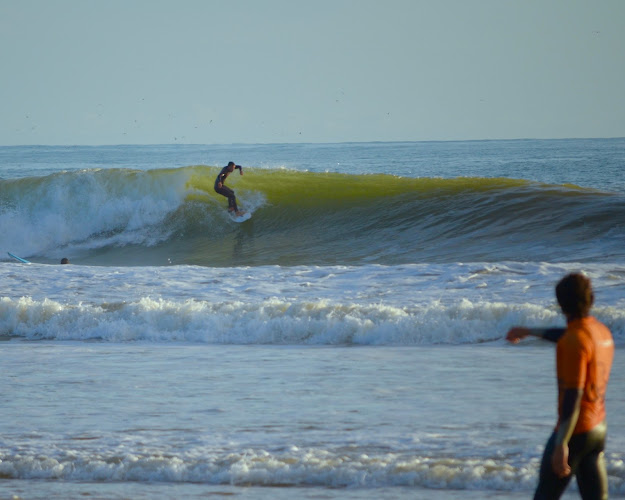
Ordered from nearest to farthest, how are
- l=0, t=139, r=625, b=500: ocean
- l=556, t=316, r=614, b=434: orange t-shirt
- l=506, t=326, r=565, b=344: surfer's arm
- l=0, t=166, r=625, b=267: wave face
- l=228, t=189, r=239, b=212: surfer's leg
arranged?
l=556, t=316, r=614, b=434: orange t-shirt, l=506, t=326, r=565, b=344: surfer's arm, l=0, t=139, r=625, b=500: ocean, l=0, t=166, r=625, b=267: wave face, l=228, t=189, r=239, b=212: surfer's leg

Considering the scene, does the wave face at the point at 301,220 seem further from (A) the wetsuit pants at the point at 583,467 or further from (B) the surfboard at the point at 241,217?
(A) the wetsuit pants at the point at 583,467

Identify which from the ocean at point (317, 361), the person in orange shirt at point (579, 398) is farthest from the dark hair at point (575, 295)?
the ocean at point (317, 361)

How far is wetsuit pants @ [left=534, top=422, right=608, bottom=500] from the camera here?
303cm

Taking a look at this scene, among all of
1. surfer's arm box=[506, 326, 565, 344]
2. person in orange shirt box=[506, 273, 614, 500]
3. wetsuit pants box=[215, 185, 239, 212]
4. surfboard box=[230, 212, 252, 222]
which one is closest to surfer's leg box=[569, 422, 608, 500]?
person in orange shirt box=[506, 273, 614, 500]

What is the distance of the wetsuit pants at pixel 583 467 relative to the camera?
303cm

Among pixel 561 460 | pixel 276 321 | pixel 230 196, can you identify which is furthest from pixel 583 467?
pixel 230 196

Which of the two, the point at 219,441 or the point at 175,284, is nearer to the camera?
the point at 219,441

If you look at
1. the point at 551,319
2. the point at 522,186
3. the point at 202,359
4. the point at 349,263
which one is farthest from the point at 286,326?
the point at 522,186

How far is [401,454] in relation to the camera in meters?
4.79

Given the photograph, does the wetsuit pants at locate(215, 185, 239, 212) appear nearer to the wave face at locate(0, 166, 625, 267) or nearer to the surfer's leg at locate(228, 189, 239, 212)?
the surfer's leg at locate(228, 189, 239, 212)

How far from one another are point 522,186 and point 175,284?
11.5m

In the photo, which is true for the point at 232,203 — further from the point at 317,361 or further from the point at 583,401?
the point at 583,401

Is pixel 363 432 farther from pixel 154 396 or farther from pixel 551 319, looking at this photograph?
pixel 551 319

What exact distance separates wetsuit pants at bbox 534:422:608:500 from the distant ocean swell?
5645 mm
